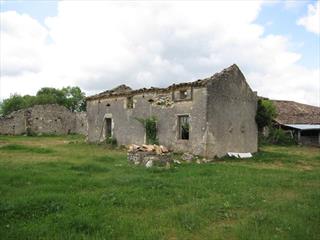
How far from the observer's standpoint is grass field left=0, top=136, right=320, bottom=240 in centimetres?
580

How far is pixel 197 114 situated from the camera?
16969mm

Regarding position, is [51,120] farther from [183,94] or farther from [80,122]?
[183,94]

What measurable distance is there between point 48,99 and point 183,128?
147ft

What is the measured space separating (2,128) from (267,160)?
1006 inches

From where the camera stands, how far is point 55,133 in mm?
35219

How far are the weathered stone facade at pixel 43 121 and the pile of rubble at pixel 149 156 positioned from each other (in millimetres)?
22209

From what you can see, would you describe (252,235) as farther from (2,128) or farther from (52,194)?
(2,128)

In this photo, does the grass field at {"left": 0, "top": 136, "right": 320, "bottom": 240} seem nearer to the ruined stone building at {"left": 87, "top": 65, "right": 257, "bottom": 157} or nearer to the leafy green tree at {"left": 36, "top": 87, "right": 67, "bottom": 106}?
the ruined stone building at {"left": 87, "top": 65, "right": 257, "bottom": 157}

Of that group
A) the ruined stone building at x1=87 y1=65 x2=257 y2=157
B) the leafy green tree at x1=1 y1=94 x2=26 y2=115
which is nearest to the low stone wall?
the ruined stone building at x1=87 y1=65 x2=257 y2=157

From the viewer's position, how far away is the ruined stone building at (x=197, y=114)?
16859 mm

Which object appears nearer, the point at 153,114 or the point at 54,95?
the point at 153,114

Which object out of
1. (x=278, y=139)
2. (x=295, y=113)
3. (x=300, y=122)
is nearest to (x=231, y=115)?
(x=278, y=139)

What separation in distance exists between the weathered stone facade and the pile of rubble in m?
22.2

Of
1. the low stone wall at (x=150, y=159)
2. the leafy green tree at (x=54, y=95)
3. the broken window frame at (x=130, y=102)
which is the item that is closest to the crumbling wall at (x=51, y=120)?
the broken window frame at (x=130, y=102)
